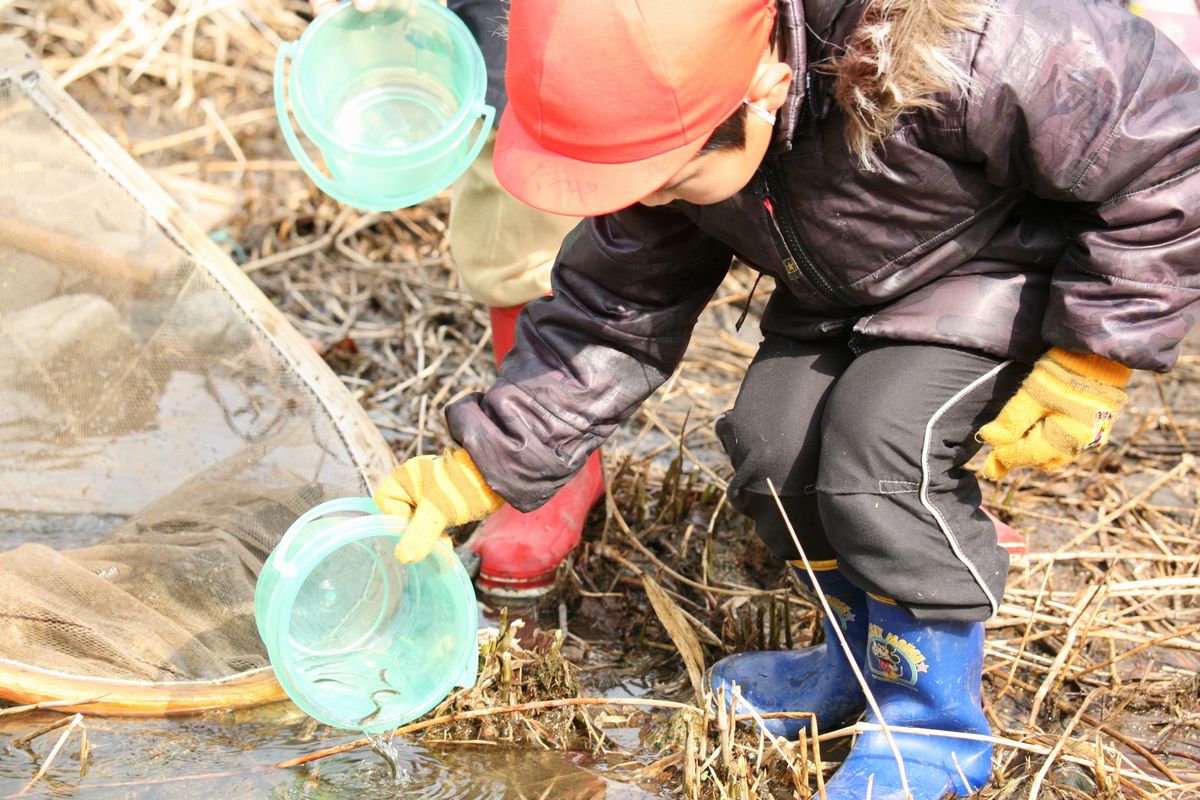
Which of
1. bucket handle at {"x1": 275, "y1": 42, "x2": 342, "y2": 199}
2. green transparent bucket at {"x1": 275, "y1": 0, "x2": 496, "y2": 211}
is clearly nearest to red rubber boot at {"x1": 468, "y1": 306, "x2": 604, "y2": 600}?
green transparent bucket at {"x1": 275, "y1": 0, "x2": 496, "y2": 211}

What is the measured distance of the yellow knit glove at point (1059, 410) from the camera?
1.86 meters

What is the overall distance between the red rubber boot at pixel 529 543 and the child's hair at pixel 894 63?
1171 mm

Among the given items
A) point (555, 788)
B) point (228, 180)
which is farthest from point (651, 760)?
point (228, 180)

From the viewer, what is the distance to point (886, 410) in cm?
194

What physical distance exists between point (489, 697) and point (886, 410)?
845 millimetres

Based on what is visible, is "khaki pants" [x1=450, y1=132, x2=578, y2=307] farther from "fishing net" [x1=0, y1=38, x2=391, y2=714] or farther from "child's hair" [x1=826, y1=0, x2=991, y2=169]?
"child's hair" [x1=826, y1=0, x2=991, y2=169]

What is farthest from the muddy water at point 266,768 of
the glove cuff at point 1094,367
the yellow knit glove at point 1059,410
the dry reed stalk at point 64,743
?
the glove cuff at point 1094,367

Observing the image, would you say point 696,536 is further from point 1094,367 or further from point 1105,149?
point 1105,149

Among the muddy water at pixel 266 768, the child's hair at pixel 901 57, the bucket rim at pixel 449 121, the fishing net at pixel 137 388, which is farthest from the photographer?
the fishing net at pixel 137 388

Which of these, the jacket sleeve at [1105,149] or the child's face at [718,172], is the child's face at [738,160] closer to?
the child's face at [718,172]

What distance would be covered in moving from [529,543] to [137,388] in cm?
100

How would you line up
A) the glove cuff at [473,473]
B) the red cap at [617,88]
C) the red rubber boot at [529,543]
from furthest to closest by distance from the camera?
1. the red rubber boot at [529,543]
2. the glove cuff at [473,473]
3. the red cap at [617,88]

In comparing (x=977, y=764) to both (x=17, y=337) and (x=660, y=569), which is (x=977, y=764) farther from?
(x=17, y=337)

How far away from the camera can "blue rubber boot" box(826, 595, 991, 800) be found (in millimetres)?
2037
